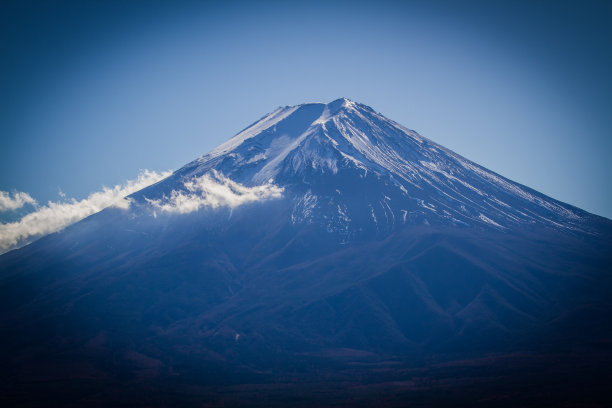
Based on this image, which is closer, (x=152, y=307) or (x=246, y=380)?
(x=246, y=380)

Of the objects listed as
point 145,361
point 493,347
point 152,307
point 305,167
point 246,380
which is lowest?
point 493,347

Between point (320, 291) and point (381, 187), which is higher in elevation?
point (381, 187)

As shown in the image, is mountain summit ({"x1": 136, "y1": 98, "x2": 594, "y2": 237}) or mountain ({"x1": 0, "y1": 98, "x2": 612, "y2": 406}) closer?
mountain ({"x1": 0, "y1": 98, "x2": 612, "y2": 406})

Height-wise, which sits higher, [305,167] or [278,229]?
[305,167]

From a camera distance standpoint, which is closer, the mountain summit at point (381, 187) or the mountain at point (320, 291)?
the mountain at point (320, 291)

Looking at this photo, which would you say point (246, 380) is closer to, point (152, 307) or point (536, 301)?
point (152, 307)

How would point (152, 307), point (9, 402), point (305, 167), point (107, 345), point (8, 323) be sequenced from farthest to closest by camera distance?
point (305, 167)
point (152, 307)
point (8, 323)
point (107, 345)
point (9, 402)

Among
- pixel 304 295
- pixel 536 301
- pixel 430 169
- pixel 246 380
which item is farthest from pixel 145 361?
pixel 430 169

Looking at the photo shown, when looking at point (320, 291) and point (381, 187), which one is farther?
point (381, 187)
